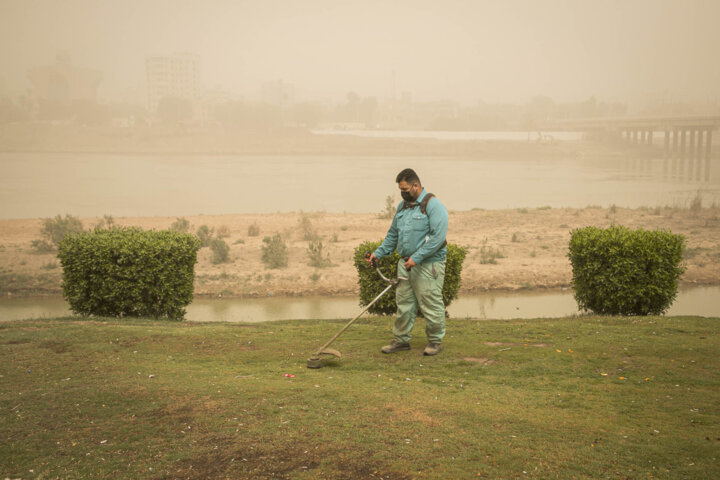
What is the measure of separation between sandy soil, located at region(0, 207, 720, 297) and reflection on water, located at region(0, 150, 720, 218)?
10.7m

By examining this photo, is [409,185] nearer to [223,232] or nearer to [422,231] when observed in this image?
[422,231]

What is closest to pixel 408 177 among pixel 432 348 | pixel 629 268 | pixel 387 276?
pixel 432 348

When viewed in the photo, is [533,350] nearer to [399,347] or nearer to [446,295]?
[399,347]

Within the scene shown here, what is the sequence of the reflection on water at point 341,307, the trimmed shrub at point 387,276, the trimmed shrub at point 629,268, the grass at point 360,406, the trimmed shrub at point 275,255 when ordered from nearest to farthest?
1. the grass at point 360,406
2. the trimmed shrub at point 629,268
3. the trimmed shrub at point 387,276
4. the reflection on water at point 341,307
5. the trimmed shrub at point 275,255

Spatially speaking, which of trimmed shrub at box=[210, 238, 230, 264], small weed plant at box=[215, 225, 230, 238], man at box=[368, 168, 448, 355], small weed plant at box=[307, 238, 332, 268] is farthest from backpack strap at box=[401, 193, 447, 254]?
small weed plant at box=[215, 225, 230, 238]

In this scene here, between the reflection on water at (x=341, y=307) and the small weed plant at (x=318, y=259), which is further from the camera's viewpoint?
the small weed plant at (x=318, y=259)

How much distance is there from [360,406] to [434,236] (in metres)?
2.36

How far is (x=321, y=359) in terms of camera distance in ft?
24.9

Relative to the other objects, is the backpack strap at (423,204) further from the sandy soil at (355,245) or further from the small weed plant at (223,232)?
the small weed plant at (223,232)

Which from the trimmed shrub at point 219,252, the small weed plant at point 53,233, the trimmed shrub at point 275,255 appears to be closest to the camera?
the trimmed shrub at point 275,255

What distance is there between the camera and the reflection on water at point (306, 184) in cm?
4781

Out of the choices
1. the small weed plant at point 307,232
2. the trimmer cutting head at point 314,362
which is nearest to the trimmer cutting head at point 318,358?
the trimmer cutting head at point 314,362

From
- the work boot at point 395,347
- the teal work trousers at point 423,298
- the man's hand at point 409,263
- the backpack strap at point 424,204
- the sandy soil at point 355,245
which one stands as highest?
the backpack strap at point 424,204

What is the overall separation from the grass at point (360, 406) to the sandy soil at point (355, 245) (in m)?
10.2
